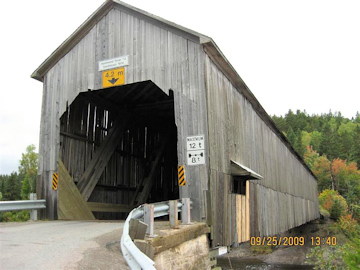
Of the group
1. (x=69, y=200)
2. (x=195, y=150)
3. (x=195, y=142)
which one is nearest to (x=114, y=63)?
(x=195, y=142)

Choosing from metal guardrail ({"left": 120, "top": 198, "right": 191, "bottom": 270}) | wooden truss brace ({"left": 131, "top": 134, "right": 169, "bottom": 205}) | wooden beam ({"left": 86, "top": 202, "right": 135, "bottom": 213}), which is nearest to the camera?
metal guardrail ({"left": 120, "top": 198, "right": 191, "bottom": 270})

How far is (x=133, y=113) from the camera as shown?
13953mm

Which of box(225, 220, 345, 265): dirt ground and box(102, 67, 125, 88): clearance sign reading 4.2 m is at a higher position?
box(102, 67, 125, 88): clearance sign reading 4.2 m

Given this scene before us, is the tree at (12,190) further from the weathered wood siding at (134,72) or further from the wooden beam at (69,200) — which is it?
the weathered wood siding at (134,72)

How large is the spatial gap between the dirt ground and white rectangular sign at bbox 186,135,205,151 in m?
22.6

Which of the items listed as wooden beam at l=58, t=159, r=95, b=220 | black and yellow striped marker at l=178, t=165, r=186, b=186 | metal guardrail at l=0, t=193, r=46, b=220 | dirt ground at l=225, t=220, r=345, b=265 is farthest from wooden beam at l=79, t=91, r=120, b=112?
dirt ground at l=225, t=220, r=345, b=265

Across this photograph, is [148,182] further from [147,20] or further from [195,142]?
[147,20]

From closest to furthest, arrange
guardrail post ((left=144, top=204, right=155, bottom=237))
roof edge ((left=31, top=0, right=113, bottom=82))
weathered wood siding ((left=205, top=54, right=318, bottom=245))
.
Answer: guardrail post ((left=144, top=204, right=155, bottom=237)) → weathered wood siding ((left=205, top=54, right=318, bottom=245)) → roof edge ((left=31, top=0, right=113, bottom=82))

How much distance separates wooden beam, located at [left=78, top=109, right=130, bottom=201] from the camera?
442 inches

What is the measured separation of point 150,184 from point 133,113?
2.77 meters

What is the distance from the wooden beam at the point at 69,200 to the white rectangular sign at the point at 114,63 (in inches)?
112

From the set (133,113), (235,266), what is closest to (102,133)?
(133,113)

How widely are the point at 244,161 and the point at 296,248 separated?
21.6 meters

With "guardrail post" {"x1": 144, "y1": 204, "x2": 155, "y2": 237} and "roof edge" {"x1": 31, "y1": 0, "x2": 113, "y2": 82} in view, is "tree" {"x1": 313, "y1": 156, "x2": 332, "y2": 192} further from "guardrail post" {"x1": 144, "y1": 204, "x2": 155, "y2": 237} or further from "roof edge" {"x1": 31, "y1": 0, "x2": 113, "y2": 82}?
"guardrail post" {"x1": 144, "y1": 204, "x2": 155, "y2": 237}
